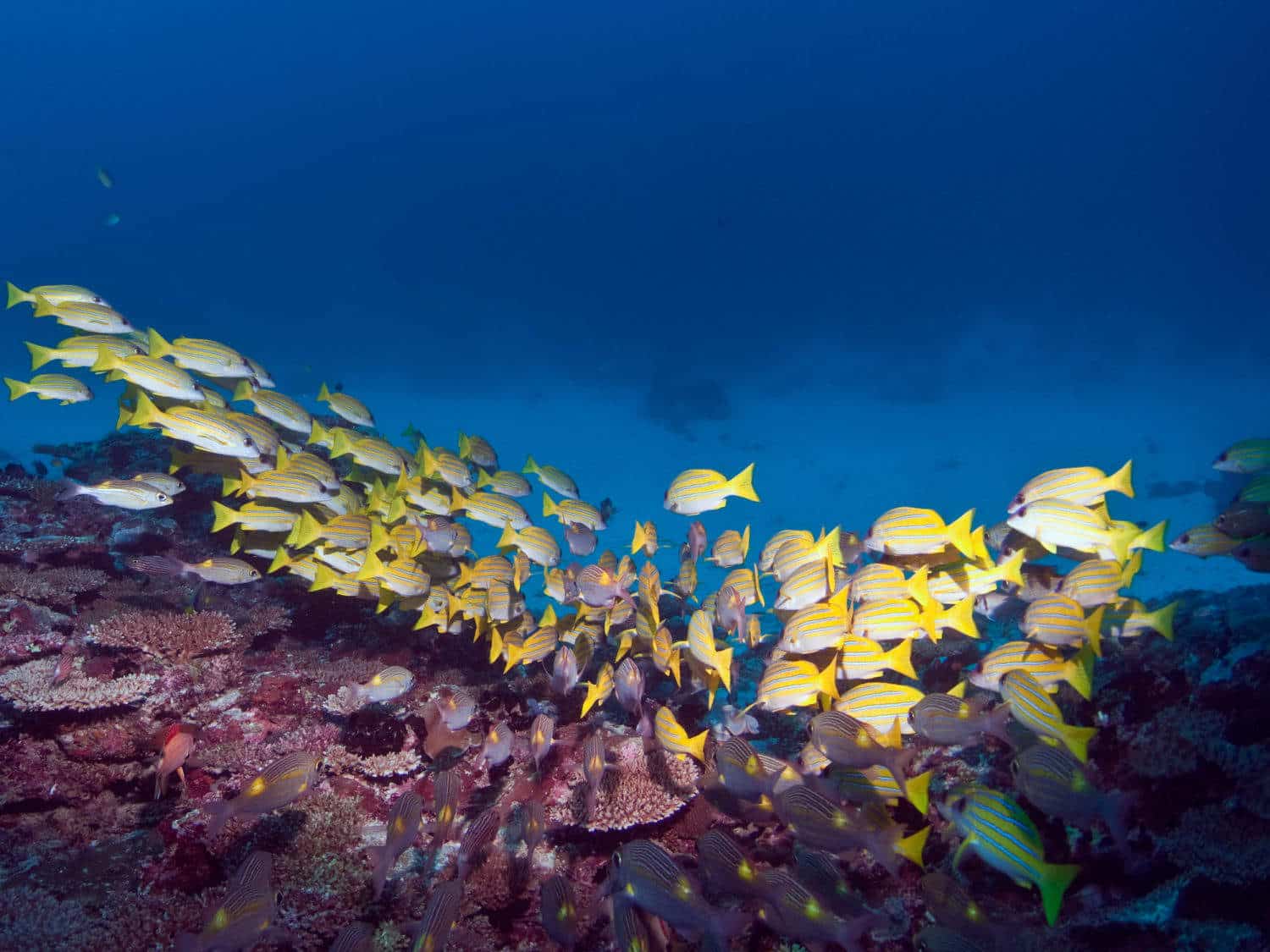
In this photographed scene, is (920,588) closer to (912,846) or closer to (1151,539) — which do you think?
(1151,539)

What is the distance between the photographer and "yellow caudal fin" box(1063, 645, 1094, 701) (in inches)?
153

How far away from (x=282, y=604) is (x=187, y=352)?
119 inches

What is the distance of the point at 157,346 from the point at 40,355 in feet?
4.39

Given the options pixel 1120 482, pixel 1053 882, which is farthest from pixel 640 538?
pixel 1053 882

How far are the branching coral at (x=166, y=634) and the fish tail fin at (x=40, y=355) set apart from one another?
104 inches

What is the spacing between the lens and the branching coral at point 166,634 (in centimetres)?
536

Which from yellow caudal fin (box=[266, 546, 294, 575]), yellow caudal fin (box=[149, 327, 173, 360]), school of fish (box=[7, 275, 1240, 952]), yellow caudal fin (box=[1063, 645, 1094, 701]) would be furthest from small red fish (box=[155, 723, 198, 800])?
yellow caudal fin (box=[1063, 645, 1094, 701])

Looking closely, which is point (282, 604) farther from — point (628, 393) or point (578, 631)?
point (628, 393)

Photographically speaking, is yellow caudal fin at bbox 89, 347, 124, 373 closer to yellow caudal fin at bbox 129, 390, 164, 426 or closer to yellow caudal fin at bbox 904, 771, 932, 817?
A: yellow caudal fin at bbox 129, 390, 164, 426

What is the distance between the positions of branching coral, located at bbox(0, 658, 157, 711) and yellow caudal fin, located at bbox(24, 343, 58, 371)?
117 inches

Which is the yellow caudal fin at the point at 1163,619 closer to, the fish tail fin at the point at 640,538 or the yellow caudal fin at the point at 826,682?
the yellow caudal fin at the point at 826,682

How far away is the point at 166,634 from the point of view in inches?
216

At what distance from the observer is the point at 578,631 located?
599cm

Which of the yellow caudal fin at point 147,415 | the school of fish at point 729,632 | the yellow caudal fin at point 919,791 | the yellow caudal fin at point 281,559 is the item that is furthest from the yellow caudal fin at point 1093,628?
the yellow caudal fin at point 147,415
